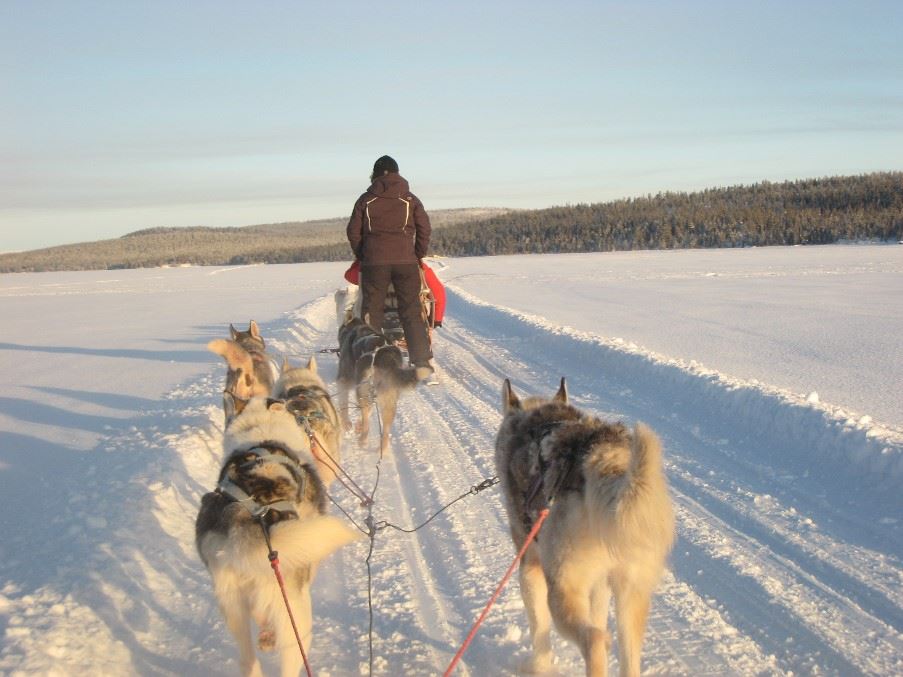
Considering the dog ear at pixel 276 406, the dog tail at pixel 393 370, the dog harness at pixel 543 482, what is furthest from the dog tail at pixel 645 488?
the dog tail at pixel 393 370

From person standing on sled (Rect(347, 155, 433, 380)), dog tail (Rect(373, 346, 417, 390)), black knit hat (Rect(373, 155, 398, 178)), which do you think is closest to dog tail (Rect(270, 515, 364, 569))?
dog tail (Rect(373, 346, 417, 390))

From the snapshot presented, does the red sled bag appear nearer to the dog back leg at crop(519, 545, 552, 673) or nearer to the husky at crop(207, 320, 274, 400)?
the husky at crop(207, 320, 274, 400)

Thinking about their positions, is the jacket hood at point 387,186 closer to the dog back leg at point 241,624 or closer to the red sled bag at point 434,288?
the red sled bag at point 434,288

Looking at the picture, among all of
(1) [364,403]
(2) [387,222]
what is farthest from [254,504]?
(2) [387,222]

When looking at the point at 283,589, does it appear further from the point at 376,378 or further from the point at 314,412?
the point at 376,378

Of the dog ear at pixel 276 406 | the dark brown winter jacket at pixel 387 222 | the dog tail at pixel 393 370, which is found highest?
the dark brown winter jacket at pixel 387 222

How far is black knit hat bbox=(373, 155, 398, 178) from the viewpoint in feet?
24.5

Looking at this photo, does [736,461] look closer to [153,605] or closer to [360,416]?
[360,416]

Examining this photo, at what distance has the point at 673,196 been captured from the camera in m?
79.1

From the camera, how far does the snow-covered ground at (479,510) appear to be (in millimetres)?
2969

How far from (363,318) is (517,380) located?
70.8 inches

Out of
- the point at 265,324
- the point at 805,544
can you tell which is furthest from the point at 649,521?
the point at 265,324

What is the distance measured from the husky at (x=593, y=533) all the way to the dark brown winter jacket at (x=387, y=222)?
4.96 m

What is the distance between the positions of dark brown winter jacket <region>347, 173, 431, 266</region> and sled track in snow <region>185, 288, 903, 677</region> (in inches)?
73.8
